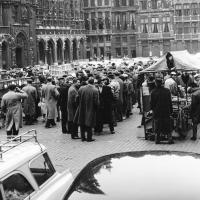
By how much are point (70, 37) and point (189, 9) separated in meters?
17.6

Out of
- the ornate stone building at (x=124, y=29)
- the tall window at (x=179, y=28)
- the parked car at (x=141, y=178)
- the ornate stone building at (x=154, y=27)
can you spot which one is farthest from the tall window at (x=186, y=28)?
the parked car at (x=141, y=178)

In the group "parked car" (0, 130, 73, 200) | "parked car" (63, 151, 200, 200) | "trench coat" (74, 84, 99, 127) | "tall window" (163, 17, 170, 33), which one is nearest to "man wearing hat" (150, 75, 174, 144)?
"trench coat" (74, 84, 99, 127)

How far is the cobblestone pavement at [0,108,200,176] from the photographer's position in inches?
468

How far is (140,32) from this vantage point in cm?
6912

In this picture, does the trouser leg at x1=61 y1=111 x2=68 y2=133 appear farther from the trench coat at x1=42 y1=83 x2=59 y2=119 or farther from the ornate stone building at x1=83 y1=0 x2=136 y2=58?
the ornate stone building at x1=83 y1=0 x2=136 y2=58

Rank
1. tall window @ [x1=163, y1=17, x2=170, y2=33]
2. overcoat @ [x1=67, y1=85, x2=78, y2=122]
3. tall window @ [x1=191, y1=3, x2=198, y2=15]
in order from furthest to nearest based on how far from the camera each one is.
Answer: tall window @ [x1=163, y1=17, x2=170, y2=33], tall window @ [x1=191, y1=3, x2=198, y2=15], overcoat @ [x1=67, y1=85, x2=78, y2=122]

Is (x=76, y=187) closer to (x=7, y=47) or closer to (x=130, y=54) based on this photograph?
(x=7, y=47)

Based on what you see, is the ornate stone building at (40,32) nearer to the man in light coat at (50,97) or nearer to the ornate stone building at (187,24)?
the ornate stone building at (187,24)

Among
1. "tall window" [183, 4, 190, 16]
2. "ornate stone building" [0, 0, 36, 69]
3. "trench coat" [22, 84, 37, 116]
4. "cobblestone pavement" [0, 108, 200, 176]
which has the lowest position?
"cobblestone pavement" [0, 108, 200, 176]

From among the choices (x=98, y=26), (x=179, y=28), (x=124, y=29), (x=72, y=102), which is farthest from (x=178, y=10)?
(x=72, y=102)

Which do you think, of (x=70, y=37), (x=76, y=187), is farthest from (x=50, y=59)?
(x=76, y=187)

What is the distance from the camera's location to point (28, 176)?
5.71 metres

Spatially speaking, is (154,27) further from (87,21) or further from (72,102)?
(72,102)

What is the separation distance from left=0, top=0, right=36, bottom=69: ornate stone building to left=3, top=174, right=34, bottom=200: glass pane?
40708mm
